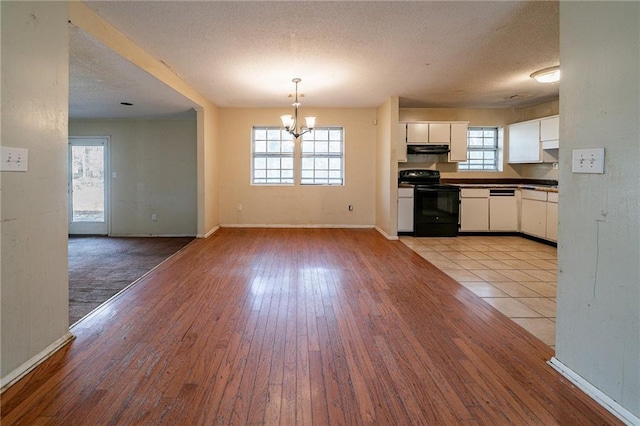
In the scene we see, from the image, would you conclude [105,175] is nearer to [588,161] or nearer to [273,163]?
[273,163]

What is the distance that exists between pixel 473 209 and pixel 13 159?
6313 millimetres

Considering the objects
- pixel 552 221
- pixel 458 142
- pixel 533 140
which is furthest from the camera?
pixel 458 142

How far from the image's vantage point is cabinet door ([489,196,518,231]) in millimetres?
6410

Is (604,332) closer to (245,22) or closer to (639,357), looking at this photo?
(639,357)

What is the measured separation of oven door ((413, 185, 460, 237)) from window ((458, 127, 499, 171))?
1.13 meters

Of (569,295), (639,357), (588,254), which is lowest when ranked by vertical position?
(639,357)

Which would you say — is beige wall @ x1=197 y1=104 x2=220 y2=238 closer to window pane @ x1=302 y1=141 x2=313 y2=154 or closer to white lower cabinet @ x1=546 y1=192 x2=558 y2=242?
window pane @ x1=302 y1=141 x2=313 y2=154

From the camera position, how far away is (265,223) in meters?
7.26

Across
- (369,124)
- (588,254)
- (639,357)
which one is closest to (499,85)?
(369,124)

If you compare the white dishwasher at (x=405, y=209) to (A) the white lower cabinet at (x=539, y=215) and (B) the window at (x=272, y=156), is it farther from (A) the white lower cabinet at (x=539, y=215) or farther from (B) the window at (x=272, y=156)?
(B) the window at (x=272, y=156)

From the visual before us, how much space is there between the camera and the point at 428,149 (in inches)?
258

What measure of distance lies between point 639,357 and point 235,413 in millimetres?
1730

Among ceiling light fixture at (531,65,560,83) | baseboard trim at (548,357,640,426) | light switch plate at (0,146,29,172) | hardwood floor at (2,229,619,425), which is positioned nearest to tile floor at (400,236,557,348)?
hardwood floor at (2,229,619,425)

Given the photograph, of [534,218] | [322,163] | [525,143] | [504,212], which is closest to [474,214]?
[504,212]
